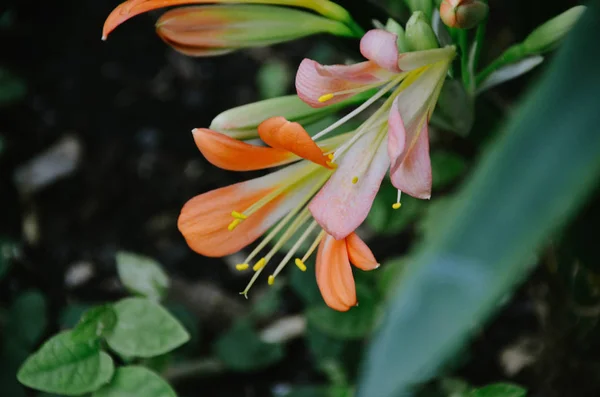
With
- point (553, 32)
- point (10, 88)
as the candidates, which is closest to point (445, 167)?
point (553, 32)

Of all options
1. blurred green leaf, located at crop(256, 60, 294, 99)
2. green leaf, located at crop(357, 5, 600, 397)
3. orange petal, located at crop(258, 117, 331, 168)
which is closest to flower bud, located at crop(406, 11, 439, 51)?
orange petal, located at crop(258, 117, 331, 168)

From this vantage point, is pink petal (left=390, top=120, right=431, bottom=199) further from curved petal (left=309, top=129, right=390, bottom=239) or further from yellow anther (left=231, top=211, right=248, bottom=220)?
yellow anther (left=231, top=211, right=248, bottom=220)

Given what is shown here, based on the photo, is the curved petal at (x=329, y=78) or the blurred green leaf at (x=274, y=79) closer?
the curved petal at (x=329, y=78)

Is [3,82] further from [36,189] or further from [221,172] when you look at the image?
[221,172]

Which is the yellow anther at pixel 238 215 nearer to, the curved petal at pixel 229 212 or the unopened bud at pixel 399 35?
the curved petal at pixel 229 212

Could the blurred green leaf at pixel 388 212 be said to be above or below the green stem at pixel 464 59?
below

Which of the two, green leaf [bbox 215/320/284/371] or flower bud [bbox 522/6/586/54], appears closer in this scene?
flower bud [bbox 522/6/586/54]

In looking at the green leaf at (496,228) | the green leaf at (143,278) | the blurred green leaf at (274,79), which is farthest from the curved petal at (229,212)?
the blurred green leaf at (274,79)

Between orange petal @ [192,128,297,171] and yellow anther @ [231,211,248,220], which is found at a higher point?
orange petal @ [192,128,297,171]
